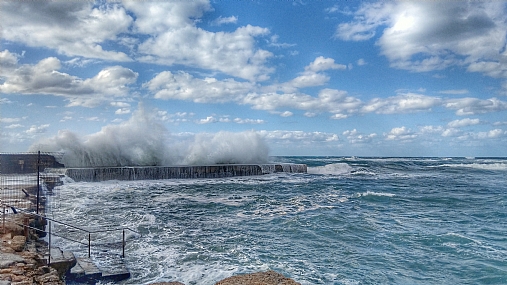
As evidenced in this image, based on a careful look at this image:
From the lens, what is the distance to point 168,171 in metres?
23.9

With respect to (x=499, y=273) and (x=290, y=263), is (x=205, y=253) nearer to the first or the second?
(x=290, y=263)

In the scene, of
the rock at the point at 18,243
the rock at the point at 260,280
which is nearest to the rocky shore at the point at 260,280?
the rock at the point at 260,280

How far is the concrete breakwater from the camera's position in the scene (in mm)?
20222

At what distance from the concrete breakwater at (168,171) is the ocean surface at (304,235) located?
16.3 ft

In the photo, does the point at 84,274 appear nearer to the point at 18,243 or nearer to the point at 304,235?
the point at 18,243

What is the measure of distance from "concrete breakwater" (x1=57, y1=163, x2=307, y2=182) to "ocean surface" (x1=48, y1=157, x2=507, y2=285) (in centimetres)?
496

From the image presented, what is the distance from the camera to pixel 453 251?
24.5 ft

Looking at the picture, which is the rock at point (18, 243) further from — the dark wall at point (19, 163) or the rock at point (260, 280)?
the dark wall at point (19, 163)

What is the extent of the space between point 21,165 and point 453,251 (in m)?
22.0

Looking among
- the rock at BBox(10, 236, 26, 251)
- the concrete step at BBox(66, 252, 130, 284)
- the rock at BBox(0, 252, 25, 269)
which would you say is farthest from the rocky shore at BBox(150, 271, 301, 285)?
the rock at BBox(10, 236, 26, 251)

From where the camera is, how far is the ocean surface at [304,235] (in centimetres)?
623

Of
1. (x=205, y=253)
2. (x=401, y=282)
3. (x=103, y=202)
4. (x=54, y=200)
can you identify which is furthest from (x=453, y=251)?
(x=54, y=200)

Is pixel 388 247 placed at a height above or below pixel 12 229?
below

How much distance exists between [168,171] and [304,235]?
16837 millimetres
